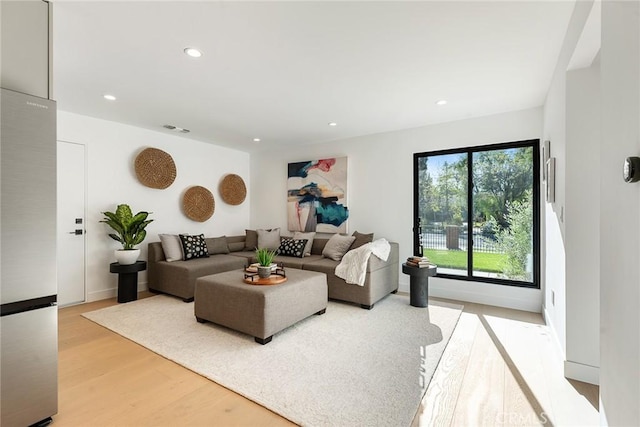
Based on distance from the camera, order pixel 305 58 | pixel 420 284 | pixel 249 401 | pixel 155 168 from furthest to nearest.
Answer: pixel 155 168 < pixel 420 284 < pixel 305 58 < pixel 249 401

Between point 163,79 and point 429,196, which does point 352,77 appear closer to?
point 163,79

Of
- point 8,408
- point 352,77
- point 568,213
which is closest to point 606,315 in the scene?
point 568,213

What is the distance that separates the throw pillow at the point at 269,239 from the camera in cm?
527

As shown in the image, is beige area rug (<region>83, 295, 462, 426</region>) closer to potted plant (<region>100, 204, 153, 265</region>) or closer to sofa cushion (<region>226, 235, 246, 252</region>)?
potted plant (<region>100, 204, 153, 265</region>)

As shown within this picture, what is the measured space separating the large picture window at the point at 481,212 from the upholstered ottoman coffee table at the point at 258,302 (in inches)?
76.4

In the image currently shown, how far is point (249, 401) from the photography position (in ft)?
6.18

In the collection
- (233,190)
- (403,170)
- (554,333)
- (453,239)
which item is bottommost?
(554,333)

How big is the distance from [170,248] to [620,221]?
4.66 m

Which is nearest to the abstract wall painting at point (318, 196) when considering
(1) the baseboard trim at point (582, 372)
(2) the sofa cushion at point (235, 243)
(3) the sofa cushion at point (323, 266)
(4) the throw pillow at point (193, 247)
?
(3) the sofa cushion at point (323, 266)

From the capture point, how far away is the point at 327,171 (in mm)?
5121

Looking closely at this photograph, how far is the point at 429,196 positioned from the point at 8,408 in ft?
14.6

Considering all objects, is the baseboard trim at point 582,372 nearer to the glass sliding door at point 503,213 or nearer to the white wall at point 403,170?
the white wall at point 403,170

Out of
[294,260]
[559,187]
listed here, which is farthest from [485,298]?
[294,260]

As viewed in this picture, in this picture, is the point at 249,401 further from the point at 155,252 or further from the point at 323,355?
the point at 155,252
